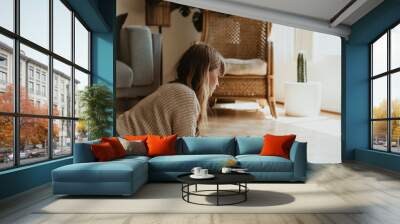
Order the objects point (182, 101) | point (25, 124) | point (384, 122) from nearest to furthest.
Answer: point (25, 124) < point (384, 122) < point (182, 101)

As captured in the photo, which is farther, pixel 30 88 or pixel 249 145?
pixel 249 145

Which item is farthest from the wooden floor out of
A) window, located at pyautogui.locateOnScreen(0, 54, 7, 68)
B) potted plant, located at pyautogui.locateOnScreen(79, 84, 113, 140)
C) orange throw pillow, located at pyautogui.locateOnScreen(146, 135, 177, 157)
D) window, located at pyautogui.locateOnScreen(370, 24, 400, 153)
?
potted plant, located at pyautogui.locateOnScreen(79, 84, 113, 140)

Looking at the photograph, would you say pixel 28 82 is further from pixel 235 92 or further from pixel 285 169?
pixel 235 92

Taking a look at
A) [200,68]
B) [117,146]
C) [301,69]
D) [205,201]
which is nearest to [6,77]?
[117,146]

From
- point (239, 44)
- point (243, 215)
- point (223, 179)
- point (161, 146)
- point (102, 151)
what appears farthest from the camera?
point (239, 44)

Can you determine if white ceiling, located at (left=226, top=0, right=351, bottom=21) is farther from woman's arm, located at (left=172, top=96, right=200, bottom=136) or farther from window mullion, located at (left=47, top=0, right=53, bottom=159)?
window mullion, located at (left=47, top=0, right=53, bottom=159)

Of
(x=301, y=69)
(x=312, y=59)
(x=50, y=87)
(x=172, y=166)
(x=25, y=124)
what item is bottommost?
(x=172, y=166)

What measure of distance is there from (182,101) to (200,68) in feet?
2.68

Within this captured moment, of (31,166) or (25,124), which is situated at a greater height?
(25,124)

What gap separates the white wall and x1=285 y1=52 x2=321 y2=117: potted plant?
10 cm

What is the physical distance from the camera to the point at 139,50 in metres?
9.24

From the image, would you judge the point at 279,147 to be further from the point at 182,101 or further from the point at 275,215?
the point at 182,101

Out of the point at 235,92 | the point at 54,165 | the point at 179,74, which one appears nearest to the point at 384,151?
the point at 235,92

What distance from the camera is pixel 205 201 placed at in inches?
184
